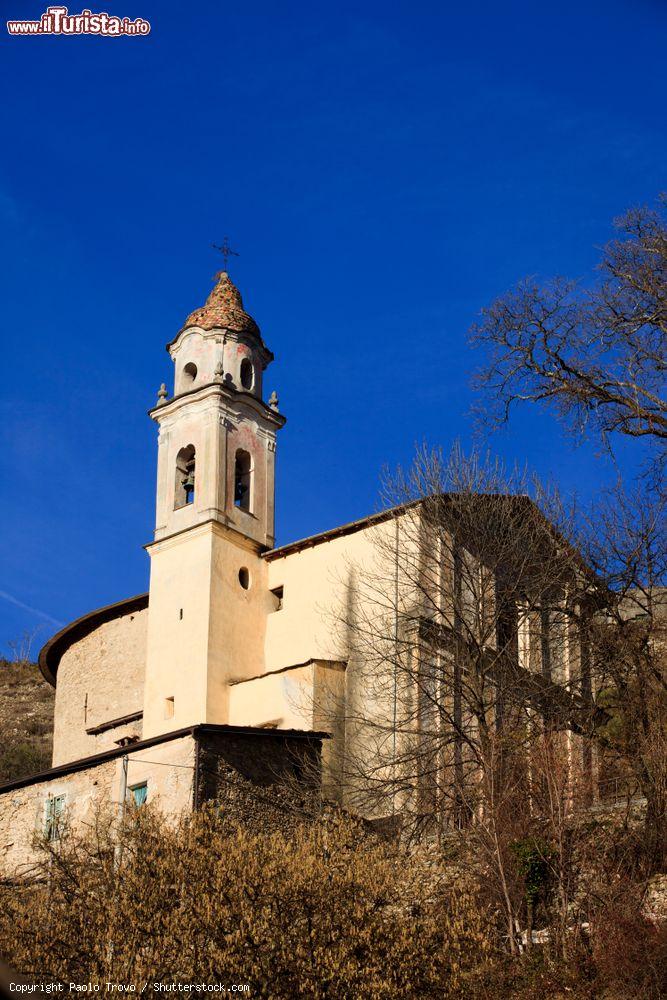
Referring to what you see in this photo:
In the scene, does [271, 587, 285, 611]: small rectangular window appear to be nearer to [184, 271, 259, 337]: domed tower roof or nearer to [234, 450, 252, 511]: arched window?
[234, 450, 252, 511]: arched window

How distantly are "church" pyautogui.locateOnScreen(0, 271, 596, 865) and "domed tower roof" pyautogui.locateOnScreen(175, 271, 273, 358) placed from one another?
53mm

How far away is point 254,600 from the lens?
114 feet

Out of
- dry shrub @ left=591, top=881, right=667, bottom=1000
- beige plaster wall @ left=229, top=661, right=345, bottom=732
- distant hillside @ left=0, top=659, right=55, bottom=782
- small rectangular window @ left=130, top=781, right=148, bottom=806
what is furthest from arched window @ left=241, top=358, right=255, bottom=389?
dry shrub @ left=591, top=881, right=667, bottom=1000

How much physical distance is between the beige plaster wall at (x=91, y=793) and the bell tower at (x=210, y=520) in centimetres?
411

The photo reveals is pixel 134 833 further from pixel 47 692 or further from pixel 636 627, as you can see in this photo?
pixel 47 692

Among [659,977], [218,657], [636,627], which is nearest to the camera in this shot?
[659,977]

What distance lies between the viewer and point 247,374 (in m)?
37.7

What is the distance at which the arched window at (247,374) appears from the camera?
37.6 m

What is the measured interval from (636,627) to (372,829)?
7063 mm

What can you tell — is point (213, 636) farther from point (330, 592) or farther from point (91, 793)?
point (91, 793)

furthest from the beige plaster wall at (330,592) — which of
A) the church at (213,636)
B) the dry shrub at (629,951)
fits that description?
the dry shrub at (629,951)

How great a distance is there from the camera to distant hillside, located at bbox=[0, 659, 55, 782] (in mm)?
48406

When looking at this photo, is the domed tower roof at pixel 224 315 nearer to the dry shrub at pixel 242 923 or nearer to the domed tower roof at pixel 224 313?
the domed tower roof at pixel 224 313

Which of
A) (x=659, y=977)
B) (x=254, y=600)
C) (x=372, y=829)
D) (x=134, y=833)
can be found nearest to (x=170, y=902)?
(x=134, y=833)
